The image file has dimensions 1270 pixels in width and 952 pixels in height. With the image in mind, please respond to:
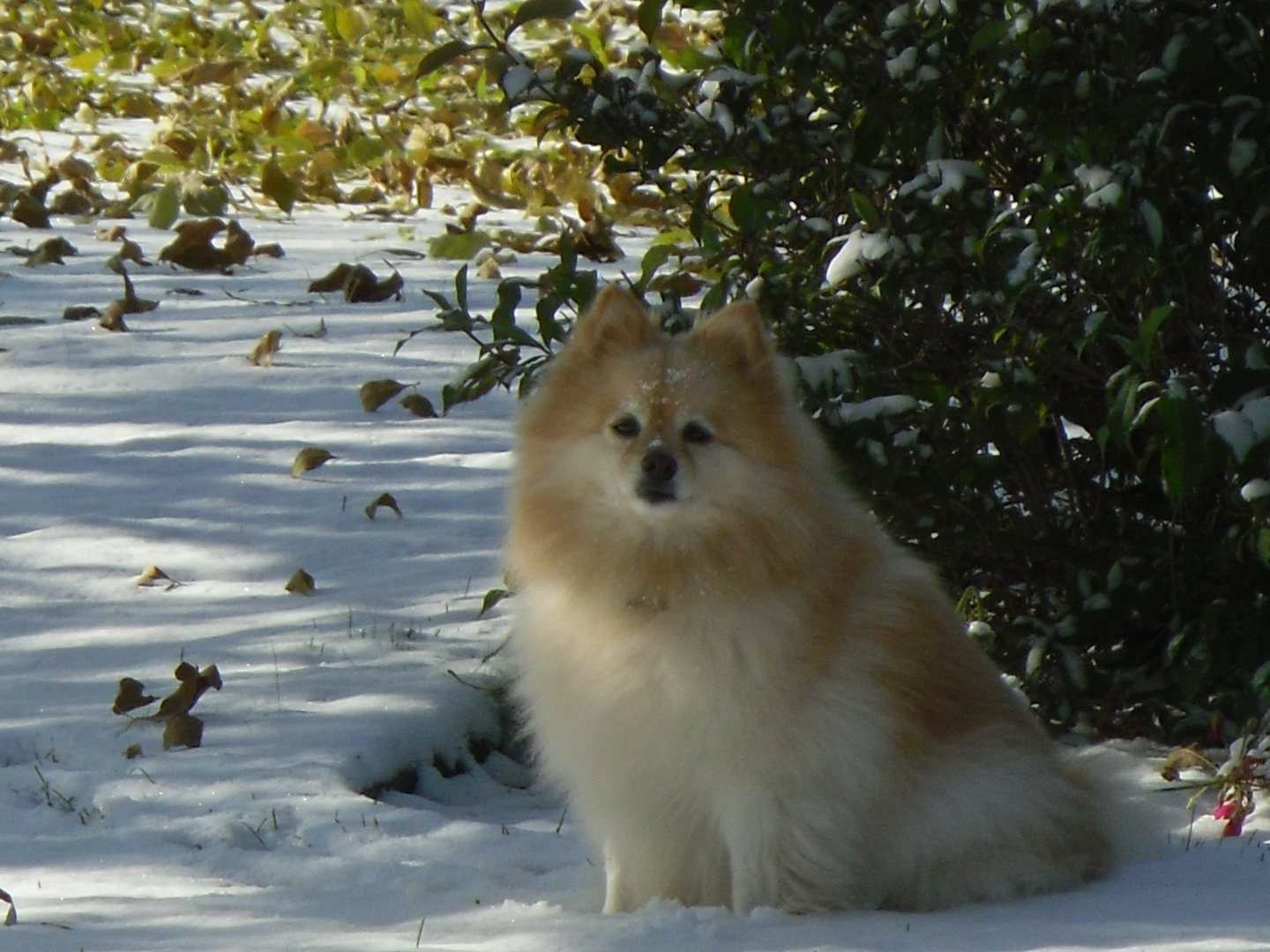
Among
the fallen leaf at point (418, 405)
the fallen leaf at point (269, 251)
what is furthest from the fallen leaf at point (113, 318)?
the fallen leaf at point (418, 405)

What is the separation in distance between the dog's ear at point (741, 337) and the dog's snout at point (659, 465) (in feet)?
1.00

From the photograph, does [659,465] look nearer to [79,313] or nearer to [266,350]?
[266,350]

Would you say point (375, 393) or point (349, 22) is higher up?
point (349, 22)

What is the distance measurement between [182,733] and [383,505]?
1.40 m

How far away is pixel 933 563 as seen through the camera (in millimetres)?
4676

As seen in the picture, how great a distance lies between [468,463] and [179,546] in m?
A: 1.07

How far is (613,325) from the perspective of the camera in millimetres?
3883

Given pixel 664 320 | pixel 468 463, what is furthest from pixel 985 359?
pixel 468 463

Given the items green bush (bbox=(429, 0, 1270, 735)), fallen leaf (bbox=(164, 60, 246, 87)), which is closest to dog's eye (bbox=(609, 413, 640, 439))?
green bush (bbox=(429, 0, 1270, 735))

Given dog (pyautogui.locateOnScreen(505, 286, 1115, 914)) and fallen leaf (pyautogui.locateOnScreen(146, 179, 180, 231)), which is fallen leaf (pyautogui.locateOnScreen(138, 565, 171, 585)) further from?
fallen leaf (pyautogui.locateOnScreen(146, 179, 180, 231))

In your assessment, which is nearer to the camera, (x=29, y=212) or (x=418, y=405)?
(x=418, y=405)

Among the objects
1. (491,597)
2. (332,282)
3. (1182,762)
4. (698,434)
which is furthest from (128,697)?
(332,282)

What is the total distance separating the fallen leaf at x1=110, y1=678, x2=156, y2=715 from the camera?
15.1ft

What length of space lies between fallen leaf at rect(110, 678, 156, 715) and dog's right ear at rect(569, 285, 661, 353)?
5.41 ft
